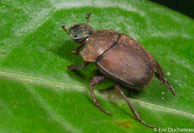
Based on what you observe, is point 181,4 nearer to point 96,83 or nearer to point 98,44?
point 98,44

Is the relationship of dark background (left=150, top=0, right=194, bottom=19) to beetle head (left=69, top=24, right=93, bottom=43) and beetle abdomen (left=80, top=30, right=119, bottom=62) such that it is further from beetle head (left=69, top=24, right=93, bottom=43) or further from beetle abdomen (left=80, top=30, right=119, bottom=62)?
beetle head (left=69, top=24, right=93, bottom=43)

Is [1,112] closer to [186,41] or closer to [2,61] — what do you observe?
[2,61]

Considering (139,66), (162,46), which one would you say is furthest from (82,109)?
(162,46)

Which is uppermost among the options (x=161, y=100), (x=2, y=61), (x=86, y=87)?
(x=2, y=61)

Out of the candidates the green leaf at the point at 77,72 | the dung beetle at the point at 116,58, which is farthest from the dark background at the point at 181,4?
the dung beetle at the point at 116,58

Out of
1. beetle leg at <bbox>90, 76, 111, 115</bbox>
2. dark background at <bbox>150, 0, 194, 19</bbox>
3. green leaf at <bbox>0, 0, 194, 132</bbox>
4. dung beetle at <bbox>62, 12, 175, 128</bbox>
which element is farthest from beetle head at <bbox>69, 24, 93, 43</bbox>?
dark background at <bbox>150, 0, 194, 19</bbox>

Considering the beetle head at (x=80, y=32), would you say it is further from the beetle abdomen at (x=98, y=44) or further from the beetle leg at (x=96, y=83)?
the beetle leg at (x=96, y=83)

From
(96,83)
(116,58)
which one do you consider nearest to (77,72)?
(96,83)
